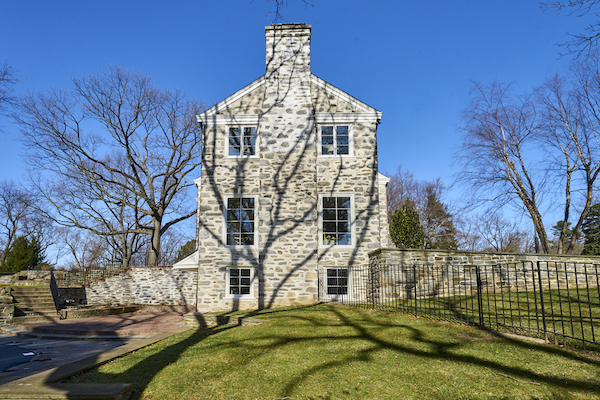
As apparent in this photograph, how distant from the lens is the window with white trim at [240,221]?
13.6 m

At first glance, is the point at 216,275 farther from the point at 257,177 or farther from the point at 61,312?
the point at 61,312

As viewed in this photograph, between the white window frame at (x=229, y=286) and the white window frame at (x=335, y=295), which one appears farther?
the white window frame at (x=229, y=286)

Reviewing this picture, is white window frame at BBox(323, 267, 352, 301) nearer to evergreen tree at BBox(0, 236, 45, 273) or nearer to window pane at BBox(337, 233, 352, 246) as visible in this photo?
window pane at BBox(337, 233, 352, 246)

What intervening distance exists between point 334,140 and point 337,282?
576 cm

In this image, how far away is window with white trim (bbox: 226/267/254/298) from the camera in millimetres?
13195

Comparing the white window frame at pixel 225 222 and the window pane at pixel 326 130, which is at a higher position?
the window pane at pixel 326 130

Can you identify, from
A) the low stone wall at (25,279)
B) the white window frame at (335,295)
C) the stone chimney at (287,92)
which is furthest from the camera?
the low stone wall at (25,279)

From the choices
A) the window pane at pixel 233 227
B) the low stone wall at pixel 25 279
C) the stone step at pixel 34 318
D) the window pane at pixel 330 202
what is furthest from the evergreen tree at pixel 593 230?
the low stone wall at pixel 25 279

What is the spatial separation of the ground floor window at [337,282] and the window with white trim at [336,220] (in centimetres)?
109

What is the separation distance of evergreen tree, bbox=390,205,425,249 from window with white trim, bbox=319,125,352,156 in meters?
7.65

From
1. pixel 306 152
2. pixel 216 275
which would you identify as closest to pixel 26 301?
pixel 216 275

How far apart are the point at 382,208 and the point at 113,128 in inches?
710

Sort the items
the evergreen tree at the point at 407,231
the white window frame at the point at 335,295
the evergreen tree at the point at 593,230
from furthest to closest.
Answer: the evergreen tree at the point at 593,230, the evergreen tree at the point at 407,231, the white window frame at the point at 335,295

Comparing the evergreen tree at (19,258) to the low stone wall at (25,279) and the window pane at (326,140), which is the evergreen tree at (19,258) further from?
the window pane at (326,140)
